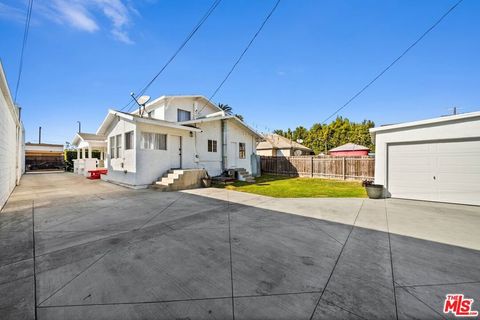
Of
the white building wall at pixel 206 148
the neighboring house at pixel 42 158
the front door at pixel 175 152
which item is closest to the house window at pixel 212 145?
the white building wall at pixel 206 148

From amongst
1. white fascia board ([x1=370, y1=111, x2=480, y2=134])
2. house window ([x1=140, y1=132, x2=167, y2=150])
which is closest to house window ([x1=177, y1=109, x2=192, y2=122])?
house window ([x1=140, y1=132, x2=167, y2=150])

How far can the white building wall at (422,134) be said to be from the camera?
6945 mm

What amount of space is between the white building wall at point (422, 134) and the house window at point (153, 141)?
11.0 meters

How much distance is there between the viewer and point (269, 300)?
7.02 feet

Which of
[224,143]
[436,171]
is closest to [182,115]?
[224,143]

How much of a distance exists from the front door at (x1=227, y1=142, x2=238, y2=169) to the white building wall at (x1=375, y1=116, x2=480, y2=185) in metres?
9.55

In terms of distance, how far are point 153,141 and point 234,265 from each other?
9854 millimetres

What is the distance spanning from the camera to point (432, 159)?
7.67 meters

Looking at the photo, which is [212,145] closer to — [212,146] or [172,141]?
[212,146]

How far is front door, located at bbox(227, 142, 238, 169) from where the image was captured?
15406 mm

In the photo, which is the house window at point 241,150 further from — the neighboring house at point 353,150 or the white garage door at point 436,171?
the neighboring house at point 353,150

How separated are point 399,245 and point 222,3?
9798mm

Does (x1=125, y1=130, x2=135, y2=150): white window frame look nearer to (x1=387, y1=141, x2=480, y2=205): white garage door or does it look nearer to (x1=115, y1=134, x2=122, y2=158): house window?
(x1=115, y1=134, x2=122, y2=158): house window

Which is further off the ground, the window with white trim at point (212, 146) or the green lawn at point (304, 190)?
the window with white trim at point (212, 146)
